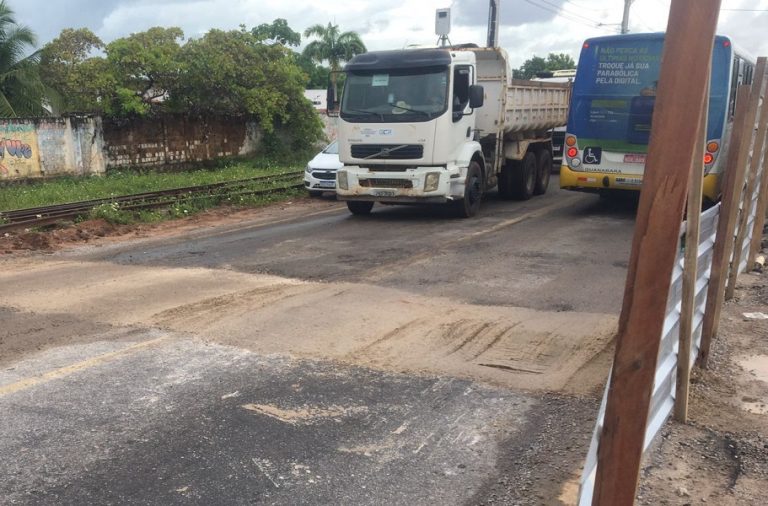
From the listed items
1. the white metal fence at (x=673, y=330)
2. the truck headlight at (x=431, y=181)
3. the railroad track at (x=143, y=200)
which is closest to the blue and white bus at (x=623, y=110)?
the truck headlight at (x=431, y=181)

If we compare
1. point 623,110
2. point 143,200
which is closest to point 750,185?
point 623,110

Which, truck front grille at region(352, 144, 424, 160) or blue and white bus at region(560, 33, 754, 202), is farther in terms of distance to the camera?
truck front grille at region(352, 144, 424, 160)

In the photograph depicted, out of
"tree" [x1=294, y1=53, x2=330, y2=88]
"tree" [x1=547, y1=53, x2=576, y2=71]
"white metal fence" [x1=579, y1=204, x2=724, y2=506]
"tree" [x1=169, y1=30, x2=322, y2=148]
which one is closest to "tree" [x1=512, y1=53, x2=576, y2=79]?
"tree" [x1=547, y1=53, x2=576, y2=71]

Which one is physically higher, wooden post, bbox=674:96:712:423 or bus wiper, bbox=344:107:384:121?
bus wiper, bbox=344:107:384:121

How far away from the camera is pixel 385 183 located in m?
12.4

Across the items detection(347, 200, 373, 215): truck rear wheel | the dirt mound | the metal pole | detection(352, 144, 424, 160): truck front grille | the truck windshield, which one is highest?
the metal pole

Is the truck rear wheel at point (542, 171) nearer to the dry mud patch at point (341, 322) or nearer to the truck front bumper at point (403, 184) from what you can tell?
the truck front bumper at point (403, 184)

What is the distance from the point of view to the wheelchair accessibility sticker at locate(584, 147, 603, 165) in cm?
1217

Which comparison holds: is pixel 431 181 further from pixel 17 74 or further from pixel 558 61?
pixel 558 61

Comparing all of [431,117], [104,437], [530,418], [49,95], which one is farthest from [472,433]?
[49,95]

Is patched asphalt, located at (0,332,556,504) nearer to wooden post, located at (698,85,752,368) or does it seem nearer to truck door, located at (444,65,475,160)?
wooden post, located at (698,85,752,368)

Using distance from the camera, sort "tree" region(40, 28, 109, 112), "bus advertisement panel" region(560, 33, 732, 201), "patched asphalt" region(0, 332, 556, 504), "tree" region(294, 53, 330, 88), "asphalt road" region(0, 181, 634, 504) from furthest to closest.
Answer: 1. "tree" region(294, 53, 330, 88)
2. "tree" region(40, 28, 109, 112)
3. "bus advertisement panel" region(560, 33, 732, 201)
4. "asphalt road" region(0, 181, 634, 504)
5. "patched asphalt" region(0, 332, 556, 504)

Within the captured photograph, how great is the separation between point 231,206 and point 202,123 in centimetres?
998

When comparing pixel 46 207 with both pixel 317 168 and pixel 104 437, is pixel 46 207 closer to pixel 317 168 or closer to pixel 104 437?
pixel 317 168
